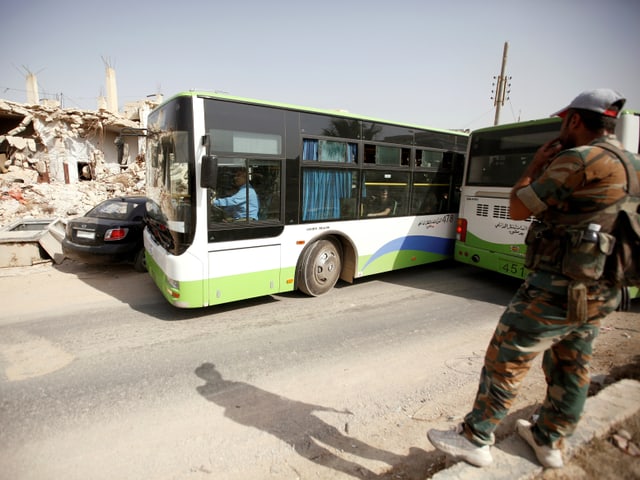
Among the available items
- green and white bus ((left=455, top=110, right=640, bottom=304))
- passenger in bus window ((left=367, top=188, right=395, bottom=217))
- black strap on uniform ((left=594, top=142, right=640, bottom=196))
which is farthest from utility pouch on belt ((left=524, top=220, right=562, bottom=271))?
green and white bus ((left=455, top=110, right=640, bottom=304))

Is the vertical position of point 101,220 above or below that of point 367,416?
above

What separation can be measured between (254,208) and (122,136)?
2532 millimetres

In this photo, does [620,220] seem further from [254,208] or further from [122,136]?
[122,136]

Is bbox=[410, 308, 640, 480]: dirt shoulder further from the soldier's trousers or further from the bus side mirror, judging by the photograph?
the bus side mirror

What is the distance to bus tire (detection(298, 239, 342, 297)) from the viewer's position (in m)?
5.84

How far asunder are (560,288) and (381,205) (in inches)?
188

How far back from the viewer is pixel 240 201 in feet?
16.5

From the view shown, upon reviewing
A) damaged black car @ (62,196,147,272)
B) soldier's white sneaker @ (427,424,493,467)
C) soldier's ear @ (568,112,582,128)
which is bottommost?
soldier's white sneaker @ (427,424,493,467)

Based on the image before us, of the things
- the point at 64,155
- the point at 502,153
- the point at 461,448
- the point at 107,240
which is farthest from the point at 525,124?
the point at 64,155

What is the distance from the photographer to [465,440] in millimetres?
2285

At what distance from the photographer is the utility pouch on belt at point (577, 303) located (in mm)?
1976

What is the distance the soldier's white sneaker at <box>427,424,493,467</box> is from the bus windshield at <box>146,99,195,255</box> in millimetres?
3692

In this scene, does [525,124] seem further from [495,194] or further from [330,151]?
[330,151]

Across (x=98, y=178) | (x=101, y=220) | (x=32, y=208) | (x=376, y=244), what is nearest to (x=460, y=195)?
(x=376, y=244)
